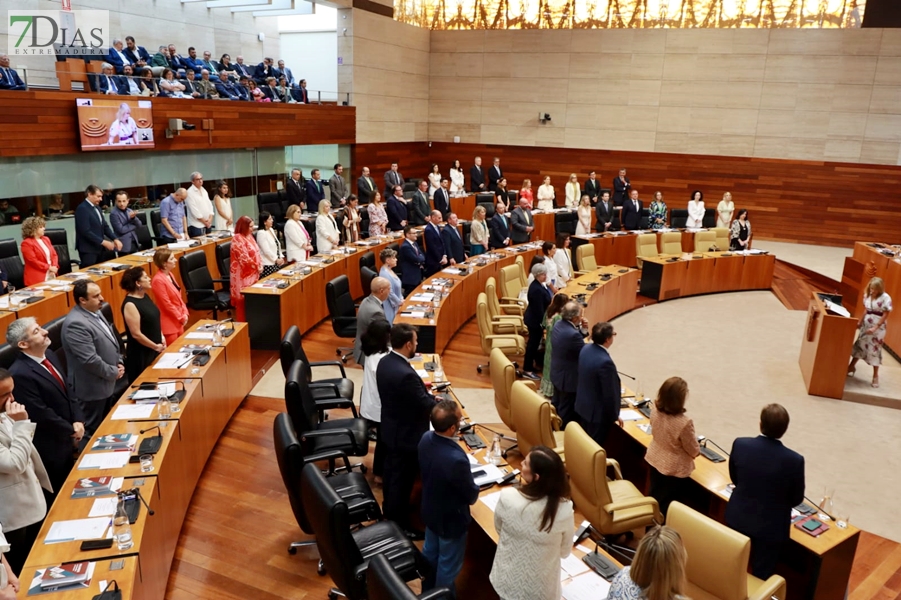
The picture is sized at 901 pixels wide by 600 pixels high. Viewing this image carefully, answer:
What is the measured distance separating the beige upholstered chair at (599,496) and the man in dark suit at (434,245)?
20.8 ft

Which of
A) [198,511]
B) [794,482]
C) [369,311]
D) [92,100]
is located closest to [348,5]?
[92,100]

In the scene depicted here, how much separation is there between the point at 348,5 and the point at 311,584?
50.6 feet

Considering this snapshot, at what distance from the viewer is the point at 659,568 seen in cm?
257

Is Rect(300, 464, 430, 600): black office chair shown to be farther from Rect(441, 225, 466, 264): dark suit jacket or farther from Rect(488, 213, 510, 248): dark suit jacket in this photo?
Rect(488, 213, 510, 248): dark suit jacket

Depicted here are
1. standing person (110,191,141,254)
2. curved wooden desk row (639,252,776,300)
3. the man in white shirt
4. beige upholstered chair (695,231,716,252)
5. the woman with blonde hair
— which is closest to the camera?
the woman with blonde hair

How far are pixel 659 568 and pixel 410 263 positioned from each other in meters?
7.43

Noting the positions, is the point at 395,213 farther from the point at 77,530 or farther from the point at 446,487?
the point at 77,530

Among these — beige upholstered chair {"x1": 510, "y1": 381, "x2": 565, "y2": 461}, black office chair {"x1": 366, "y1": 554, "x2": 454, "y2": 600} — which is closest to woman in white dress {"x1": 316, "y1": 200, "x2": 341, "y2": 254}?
beige upholstered chair {"x1": 510, "y1": 381, "x2": 565, "y2": 461}

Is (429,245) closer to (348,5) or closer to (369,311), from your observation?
(369,311)

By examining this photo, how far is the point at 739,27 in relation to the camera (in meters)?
17.5

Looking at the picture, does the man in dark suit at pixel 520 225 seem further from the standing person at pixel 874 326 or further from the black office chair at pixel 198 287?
the black office chair at pixel 198 287

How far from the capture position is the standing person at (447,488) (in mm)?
3570

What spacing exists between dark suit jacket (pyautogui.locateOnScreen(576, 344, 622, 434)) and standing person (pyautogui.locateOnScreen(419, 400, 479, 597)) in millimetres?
1944

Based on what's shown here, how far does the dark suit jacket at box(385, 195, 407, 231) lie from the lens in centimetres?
1308
